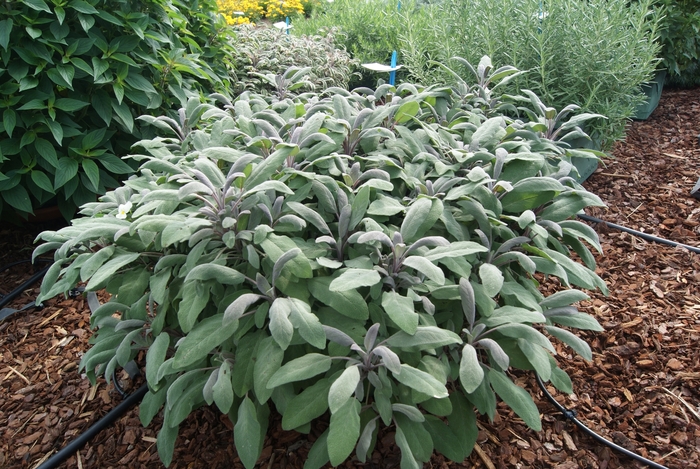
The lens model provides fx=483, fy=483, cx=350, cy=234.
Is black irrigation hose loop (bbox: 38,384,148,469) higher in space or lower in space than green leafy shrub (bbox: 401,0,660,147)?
lower

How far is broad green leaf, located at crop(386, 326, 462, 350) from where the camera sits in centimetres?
129

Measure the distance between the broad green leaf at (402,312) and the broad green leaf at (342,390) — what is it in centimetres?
17

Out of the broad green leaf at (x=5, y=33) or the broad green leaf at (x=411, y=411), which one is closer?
the broad green leaf at (x=411, y=411)

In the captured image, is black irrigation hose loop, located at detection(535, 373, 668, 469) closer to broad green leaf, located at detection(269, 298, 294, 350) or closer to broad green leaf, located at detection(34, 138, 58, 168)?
broad green leaf, located at detection(269, 298, 294, 350)

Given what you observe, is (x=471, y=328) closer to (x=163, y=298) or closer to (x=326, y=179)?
(x=326, y=179)

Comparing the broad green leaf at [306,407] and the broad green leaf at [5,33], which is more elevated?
the broad green leaf at [5,33]

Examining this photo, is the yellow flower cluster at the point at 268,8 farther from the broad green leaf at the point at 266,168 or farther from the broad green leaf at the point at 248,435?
the broad green leaf at the point at 248,435

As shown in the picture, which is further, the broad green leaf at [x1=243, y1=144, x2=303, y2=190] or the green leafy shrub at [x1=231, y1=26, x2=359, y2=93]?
the green leafy shrub at [x1=231, y1=26, x2=359, y2=93]

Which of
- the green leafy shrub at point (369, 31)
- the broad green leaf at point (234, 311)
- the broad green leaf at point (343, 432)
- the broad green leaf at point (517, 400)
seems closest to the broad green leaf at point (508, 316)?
the broad green leaf at point (517, 400)

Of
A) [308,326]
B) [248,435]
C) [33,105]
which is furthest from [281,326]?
[33,105]

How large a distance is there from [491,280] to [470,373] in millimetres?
282

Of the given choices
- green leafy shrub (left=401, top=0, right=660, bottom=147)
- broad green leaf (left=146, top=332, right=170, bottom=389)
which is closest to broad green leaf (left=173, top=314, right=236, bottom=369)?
broad green leaf (left=146, top=332, right=170, bottom=389)

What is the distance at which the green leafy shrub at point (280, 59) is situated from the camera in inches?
162

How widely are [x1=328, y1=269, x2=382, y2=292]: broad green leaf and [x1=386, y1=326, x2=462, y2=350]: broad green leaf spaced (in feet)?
0.60
